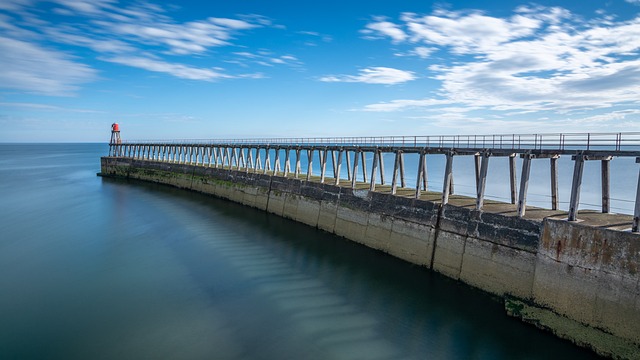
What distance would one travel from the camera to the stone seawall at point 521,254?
9.34m

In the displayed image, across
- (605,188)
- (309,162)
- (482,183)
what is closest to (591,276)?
(605,188)

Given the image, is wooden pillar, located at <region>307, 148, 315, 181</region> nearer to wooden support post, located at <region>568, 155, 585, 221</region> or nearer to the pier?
the pier

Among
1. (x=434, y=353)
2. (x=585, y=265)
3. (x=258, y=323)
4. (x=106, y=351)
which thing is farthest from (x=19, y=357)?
(x=585, y=265)

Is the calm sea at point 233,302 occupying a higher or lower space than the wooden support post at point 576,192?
lower

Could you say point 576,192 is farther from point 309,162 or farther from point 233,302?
point 309,162

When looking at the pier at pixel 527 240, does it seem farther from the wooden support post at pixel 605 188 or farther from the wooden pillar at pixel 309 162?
the wooden pillar at pixel 309 162

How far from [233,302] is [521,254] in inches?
356

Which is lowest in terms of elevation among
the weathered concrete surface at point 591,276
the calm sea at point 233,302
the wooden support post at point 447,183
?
the calm sea at point 233,302

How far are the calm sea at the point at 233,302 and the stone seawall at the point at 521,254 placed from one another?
594 mm

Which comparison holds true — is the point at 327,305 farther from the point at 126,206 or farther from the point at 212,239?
the point at 126,206

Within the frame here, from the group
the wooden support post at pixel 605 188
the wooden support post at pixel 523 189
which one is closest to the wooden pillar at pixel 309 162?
the wooden support post at pixel 523 189

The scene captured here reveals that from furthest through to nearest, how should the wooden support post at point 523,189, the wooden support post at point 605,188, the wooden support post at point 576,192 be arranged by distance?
the wooden support post at point 605,188, the wooden support post at point 523,189, the wooden support post at point 576,192

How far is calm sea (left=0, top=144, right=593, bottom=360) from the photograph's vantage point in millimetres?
9750

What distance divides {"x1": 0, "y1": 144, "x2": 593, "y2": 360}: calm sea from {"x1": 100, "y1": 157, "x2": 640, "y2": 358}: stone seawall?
1.95 feet
